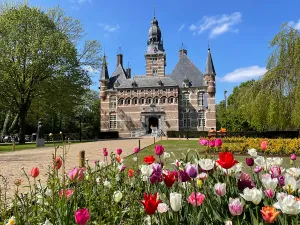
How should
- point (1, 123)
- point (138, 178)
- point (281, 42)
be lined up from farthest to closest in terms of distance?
point (1, 123) → point (281, 42) → point (138, 178)

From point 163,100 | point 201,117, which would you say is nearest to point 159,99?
point 163,100

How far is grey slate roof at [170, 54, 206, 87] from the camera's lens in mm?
41812

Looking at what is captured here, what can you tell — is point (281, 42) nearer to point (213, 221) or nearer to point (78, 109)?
point (213, 221)

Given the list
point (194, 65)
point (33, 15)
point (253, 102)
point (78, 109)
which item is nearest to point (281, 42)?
point (253, 102)

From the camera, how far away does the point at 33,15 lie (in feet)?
77.6

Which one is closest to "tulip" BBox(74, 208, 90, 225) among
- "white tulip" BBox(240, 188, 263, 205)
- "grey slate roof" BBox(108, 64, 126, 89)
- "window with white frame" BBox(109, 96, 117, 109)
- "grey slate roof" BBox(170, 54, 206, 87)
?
"white tulip" BBox(240, 188, 263, 205)

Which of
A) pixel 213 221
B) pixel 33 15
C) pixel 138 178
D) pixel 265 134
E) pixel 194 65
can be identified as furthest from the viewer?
pixel 194 65

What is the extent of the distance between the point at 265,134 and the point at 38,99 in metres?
21.8

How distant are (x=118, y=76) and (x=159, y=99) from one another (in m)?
9.76

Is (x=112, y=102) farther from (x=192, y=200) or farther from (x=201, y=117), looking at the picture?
(x=192, y=200)

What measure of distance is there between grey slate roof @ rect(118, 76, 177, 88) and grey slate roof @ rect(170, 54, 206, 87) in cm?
177

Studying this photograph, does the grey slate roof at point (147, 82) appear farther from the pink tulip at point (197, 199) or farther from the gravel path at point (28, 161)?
the pink tulip at point (197, 199)

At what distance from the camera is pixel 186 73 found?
141ft

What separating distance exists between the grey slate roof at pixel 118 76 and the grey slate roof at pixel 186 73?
29.2 feet
